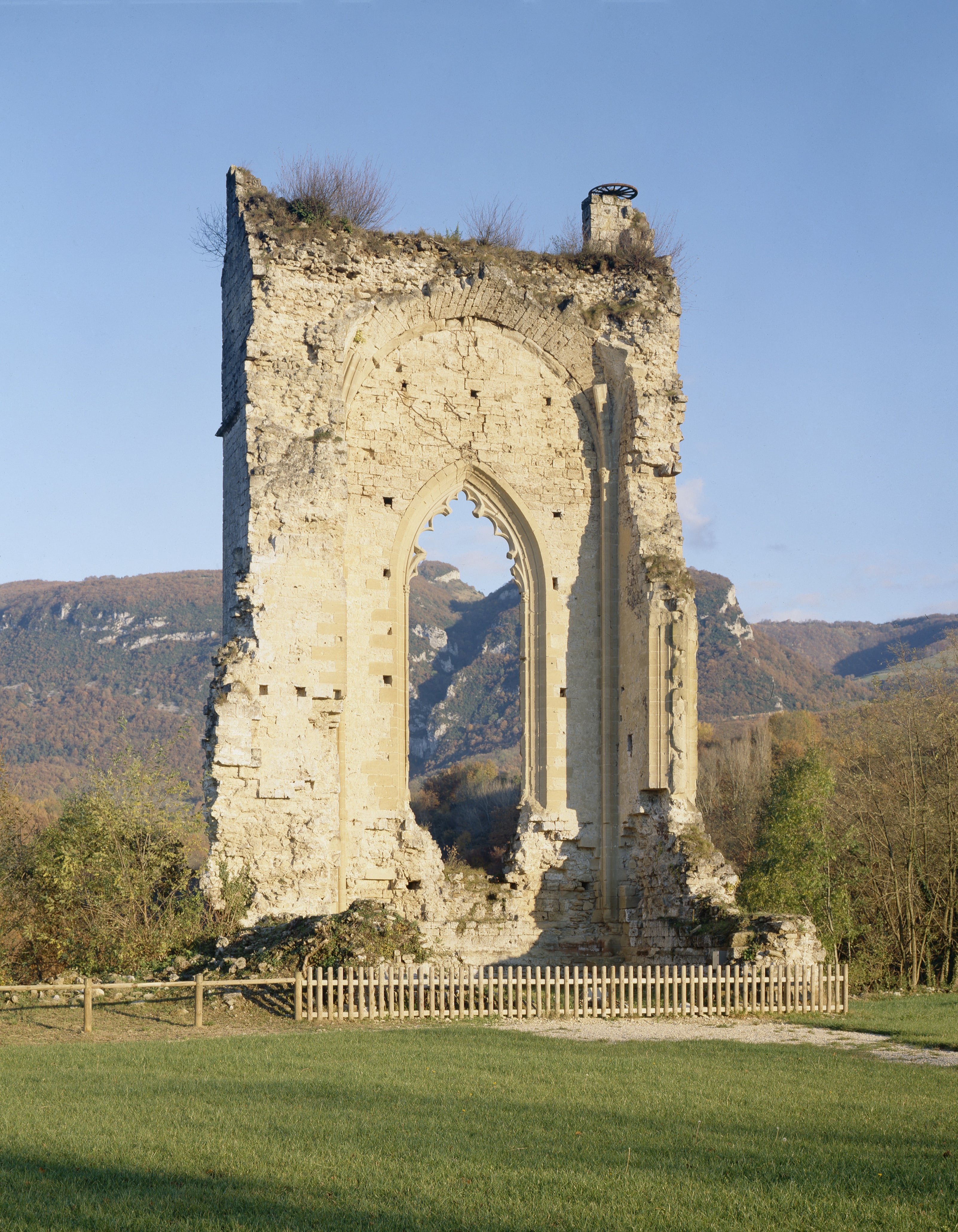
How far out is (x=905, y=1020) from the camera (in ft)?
40.3

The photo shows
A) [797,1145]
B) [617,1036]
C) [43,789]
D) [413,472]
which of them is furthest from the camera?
[43,789]

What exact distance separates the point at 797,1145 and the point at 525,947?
10176 millimetres

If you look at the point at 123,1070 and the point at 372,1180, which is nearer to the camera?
the point at 372,1180

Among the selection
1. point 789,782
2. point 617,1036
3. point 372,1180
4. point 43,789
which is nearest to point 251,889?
point 617,1036

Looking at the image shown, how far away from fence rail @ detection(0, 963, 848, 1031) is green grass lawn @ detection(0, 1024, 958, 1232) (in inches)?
72.7

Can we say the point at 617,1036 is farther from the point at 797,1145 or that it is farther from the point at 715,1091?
the point at 797,1145

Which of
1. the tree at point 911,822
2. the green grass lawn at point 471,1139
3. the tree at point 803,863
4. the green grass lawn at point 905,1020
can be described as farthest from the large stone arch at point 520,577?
the green grass lawn at point 471,1139

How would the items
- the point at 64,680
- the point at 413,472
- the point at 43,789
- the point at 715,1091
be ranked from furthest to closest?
the point at 64,680 < the point at 43,789 < the point at 413,472 < the point at 715,1091

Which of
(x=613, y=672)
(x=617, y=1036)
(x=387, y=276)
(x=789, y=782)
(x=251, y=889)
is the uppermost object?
(x=387, y=276)

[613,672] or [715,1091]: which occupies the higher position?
[613,672]

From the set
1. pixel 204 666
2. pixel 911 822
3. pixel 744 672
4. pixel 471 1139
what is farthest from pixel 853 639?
pixel 471 1139

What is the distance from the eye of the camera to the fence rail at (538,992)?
38.6 ft

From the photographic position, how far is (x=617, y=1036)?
11000 mm

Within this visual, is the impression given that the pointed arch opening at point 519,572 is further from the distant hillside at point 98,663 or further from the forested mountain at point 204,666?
the forested mountain at point 204,666
